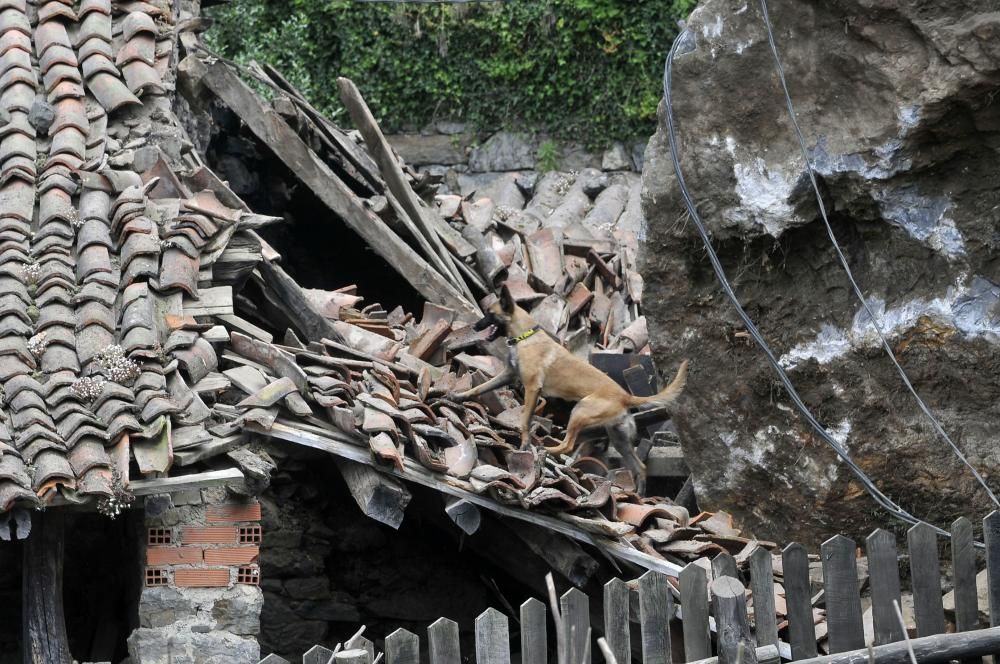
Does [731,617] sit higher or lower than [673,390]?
lower

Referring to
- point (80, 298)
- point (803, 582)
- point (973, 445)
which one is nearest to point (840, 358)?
point (973, 445)

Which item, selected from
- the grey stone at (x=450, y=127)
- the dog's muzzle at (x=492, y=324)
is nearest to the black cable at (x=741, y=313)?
the dog's muzzle at (x=492, y=324)

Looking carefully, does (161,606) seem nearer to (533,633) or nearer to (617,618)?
(533,633)

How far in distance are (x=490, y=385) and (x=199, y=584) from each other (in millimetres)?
2766

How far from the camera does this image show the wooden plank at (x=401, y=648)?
530 centimetres

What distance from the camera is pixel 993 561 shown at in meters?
6.48

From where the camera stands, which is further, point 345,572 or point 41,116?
point 345,572

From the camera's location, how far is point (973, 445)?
25.0 feet

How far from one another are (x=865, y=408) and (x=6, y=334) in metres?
4.79

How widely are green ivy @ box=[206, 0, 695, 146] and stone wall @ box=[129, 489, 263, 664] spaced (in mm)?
11061

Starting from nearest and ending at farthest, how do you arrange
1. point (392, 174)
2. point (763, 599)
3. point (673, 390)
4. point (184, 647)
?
1. point (763, 599)
2. point (184, 647)
3. point (673, 390)
4. point (392, 174)

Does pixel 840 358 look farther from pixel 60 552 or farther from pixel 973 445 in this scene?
pixel 60 552

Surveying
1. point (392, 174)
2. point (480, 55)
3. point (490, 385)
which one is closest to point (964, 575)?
point (490, 385)

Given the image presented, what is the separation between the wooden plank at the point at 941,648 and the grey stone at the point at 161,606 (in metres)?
3.19
